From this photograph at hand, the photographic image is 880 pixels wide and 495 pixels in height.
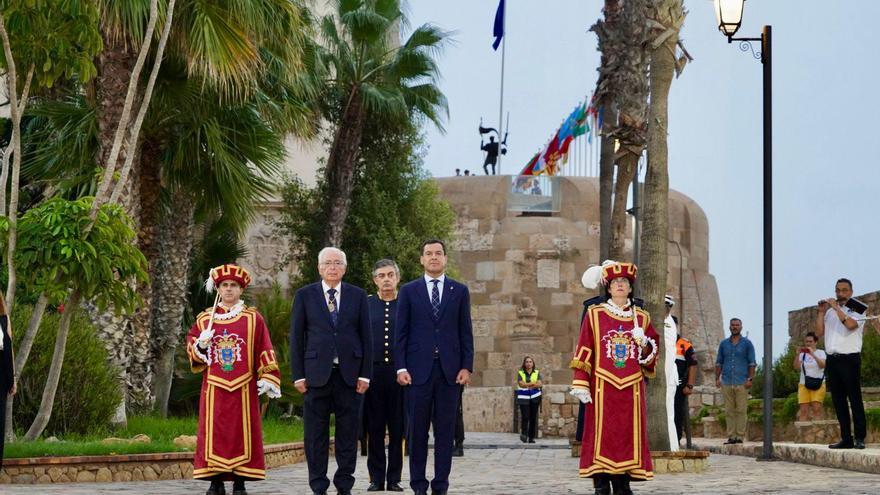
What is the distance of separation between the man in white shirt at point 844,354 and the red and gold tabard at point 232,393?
6.37 m

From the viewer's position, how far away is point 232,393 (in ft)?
31.8

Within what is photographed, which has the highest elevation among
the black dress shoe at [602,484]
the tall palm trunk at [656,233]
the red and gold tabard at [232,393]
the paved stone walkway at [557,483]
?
the tall palm trunk at [656,233]

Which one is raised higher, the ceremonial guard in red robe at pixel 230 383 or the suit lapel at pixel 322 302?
the suit lapel at pixel 322 302

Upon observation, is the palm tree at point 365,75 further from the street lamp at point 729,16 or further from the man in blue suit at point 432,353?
the man in blue suit at point 432,353

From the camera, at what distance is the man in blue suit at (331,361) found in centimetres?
952

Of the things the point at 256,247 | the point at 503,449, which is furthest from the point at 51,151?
the point at 256,247

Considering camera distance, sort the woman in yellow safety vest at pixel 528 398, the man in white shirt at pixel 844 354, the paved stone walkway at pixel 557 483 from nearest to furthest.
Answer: the paved stone walkway at pixel 557 483
the man in white shirt at pixel 844 354
the woman in yellow safety vest at pixel 528 398

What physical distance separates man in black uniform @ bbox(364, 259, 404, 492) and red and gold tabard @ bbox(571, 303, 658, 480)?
5.79 feet

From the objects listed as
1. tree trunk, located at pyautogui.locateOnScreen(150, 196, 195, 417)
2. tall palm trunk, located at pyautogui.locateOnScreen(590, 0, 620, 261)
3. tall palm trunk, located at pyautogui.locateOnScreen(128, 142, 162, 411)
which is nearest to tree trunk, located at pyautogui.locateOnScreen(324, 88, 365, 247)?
tree trunk, located at pyautogui.locateOnScreen(150, 196, 195, 417)

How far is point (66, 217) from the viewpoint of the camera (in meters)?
13.1

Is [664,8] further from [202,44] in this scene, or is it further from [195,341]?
[195,341]

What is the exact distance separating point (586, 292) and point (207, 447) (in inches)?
1060

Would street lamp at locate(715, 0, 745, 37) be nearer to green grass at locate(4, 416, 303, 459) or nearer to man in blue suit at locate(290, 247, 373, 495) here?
green grass at locate(4, 416, 303, 459)

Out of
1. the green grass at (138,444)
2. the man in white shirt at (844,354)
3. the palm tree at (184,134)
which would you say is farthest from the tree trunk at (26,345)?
the man in white shirt at (844,354)
